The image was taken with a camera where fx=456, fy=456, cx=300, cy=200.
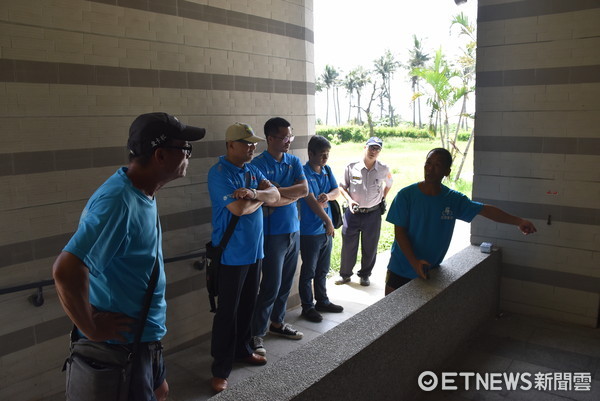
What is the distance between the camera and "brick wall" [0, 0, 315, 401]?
3178mm

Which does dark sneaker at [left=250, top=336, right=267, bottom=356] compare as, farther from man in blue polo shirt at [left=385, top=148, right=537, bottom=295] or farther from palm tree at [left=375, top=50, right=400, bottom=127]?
palm tree at [left=375, top=50, right=400, bottom=127]

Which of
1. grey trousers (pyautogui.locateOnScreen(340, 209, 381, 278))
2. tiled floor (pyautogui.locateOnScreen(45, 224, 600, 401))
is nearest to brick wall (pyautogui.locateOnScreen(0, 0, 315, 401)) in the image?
tiled floor (pyautogui.locateOnScreen(45, 224, 600, 401))

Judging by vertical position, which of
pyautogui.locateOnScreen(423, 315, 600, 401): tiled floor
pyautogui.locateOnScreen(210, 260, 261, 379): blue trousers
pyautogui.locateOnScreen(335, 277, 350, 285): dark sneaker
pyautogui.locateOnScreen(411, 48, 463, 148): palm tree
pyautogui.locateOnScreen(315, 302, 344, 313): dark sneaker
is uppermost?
pyautogui.locateOnScreen(411, 48, 463, 148): palm tree

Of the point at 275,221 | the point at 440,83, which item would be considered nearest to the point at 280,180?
the point at 275,221

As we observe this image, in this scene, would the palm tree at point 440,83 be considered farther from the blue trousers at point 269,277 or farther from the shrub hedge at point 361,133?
the shrub hedge at point 361,133

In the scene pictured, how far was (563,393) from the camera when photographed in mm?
3297

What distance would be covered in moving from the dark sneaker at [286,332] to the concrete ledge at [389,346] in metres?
1.67

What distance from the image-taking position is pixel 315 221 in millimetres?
5168

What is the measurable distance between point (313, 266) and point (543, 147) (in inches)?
105

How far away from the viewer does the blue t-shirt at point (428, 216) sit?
3.63 meters

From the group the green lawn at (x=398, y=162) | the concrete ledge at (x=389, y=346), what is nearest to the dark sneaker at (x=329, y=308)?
the concrete ledge at (x=389, y=346)

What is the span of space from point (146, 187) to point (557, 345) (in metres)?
3.80

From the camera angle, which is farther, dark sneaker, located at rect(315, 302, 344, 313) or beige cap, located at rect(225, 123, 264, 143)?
dark sneaker, located at rect(315, 302, 344, 313)

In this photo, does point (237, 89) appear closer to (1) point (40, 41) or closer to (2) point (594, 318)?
(1) point (40, 41)
